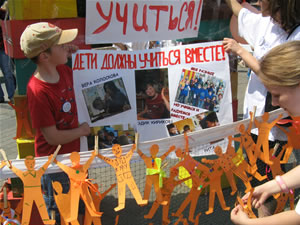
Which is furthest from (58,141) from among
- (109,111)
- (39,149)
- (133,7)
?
(133,7)

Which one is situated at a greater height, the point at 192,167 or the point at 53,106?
the point at 53,106

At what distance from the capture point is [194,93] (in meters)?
2.36

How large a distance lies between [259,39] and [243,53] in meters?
0.16

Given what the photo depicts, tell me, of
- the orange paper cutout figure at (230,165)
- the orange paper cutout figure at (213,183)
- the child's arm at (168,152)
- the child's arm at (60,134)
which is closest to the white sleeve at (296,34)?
the orange paper cutout figure at (230,165)

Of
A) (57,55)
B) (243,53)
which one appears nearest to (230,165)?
(243,53)

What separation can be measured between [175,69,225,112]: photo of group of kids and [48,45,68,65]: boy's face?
725 millimetres

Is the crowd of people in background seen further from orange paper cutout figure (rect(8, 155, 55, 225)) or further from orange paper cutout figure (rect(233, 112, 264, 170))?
orange paper cutout figure (rect(8, 155, 55, 225))

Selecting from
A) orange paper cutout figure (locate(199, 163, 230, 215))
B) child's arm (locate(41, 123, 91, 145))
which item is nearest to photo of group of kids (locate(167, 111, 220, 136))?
orange paper cutout figure (locate(199, 163, 230, 215))

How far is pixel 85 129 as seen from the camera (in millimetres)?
2121

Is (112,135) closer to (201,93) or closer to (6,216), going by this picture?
(201,93)

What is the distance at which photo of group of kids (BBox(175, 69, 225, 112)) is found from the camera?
232cm

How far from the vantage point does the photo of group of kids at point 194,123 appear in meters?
2.35

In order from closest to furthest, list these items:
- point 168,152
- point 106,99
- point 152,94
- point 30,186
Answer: point 30,186, point 168,152, point 106,99, point 152,94

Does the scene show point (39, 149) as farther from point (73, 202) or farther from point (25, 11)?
point (25, 11)
